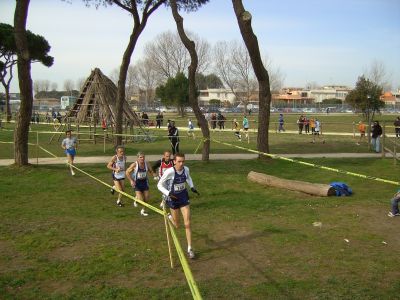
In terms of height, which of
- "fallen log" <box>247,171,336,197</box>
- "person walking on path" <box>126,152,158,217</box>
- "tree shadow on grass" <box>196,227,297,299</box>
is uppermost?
"person walking on path" <box>126,152,158,217</box>

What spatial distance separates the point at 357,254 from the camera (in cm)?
717

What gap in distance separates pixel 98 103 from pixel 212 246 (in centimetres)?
2339

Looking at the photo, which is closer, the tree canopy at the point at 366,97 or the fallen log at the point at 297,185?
the fallen log at the point at 297,185

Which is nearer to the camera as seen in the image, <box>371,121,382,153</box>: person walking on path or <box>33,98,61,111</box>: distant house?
<box>371,121,382,153</box>: person walking on path

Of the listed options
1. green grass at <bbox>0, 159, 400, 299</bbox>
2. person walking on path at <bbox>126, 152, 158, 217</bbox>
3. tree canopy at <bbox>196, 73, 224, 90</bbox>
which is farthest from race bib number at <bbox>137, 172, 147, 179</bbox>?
tree canopy at <bbox>196, 73, 224, 90</bbox>

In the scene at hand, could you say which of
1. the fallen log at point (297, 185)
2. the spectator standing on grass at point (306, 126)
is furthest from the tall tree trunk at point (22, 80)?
the spectator standing on grass at point (306, 126)

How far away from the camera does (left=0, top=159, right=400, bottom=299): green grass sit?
598 centimetres

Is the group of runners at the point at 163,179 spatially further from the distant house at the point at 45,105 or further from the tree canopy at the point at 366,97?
the distant house at the point at 45,105

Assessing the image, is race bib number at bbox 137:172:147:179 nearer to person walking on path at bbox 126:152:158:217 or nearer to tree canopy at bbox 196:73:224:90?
person walking on path at bbox 126:152:158:217

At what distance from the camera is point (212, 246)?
305 inches

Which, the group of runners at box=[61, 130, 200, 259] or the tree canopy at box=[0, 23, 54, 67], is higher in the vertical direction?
the tree canopy at box=[0, 23, 54, 67]

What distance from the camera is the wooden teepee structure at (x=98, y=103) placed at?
94.8ft

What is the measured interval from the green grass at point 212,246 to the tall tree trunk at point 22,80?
8.81 feet

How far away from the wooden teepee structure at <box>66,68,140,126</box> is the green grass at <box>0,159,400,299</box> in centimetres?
1615
